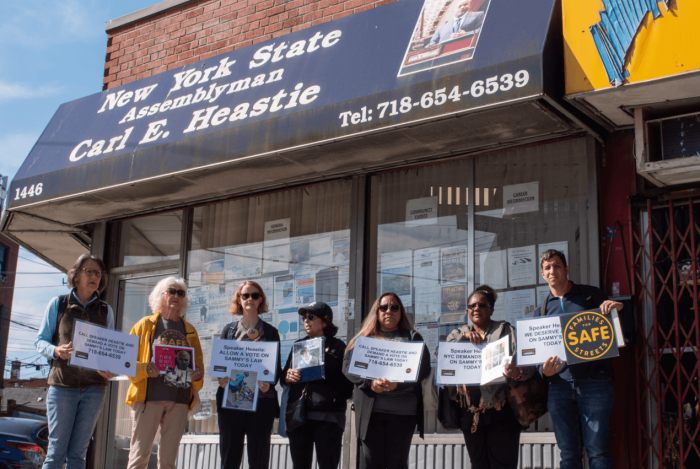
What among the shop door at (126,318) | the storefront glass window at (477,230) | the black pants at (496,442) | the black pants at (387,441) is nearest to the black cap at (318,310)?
the black pants at (387,441)

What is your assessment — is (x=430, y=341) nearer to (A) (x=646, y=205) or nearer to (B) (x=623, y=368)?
(B) (x=623, y=368)

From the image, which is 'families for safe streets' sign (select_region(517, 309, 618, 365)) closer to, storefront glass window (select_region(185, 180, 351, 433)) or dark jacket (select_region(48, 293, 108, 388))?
storefront glass window (select_region(185, 180, 351, 433))

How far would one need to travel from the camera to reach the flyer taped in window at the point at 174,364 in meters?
5.72

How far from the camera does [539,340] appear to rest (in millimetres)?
5004

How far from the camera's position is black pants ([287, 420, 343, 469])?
5508 millimetres

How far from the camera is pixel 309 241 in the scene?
25.9ft

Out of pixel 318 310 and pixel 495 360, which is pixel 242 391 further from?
pixel 495 360

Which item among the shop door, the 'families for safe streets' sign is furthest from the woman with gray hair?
the shop door

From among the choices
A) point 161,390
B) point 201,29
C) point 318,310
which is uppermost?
point 201,29

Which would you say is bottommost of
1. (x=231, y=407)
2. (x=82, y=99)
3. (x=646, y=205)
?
(x=231, y=407)

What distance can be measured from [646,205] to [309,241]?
3578 mm

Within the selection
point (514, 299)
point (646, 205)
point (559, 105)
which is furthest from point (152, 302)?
point (646, 205)

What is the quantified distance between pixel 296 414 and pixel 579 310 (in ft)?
7.57

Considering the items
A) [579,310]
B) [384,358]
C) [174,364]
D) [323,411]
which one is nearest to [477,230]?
[579,310]
